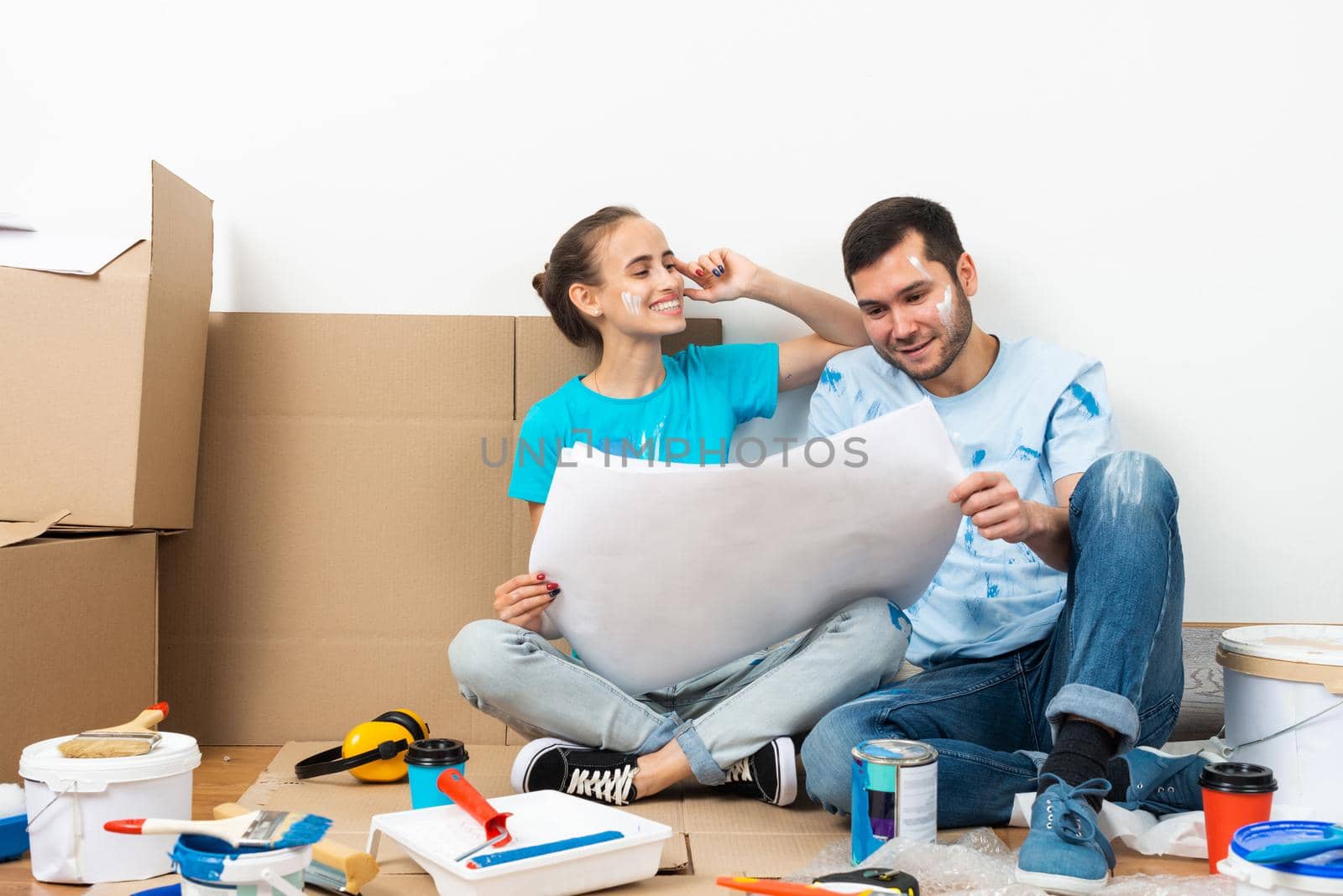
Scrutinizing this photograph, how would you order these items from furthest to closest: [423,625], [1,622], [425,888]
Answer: [423,625], [1,622], [425,888]

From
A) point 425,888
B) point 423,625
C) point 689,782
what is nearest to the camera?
point 425,888

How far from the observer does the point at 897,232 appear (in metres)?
1.47

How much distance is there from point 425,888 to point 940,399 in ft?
2.87

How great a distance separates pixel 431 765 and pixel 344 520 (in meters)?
0.63

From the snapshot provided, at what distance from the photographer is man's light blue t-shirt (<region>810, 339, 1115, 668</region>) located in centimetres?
139

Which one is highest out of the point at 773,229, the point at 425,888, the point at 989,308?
the point at 773,229

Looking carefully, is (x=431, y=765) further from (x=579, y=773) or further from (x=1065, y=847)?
(x=1065, y=847)

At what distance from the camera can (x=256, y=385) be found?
170cm

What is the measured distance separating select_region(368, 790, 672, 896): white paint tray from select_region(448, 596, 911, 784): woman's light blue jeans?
0.22m

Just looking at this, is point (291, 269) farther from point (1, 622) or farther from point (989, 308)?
point (989, 308)

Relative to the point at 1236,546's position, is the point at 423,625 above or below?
below

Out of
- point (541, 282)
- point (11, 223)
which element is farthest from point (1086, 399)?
point (11, 223)

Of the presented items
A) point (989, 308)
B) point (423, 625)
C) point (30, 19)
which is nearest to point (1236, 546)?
point (989, 308)

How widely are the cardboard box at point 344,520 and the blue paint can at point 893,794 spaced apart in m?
0.74
